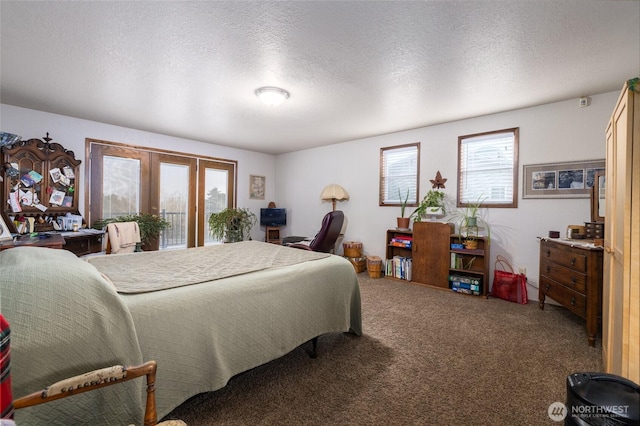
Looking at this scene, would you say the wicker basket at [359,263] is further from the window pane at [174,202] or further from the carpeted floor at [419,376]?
the window pane at [174,202]

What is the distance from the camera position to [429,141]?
4.23 m

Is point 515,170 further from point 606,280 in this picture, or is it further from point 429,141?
A: point 606,280

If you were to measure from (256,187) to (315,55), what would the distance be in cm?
436

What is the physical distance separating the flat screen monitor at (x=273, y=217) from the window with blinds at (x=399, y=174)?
95.9 inches

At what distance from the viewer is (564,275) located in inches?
104

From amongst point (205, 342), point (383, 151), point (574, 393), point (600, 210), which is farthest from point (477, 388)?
point (383, 151)

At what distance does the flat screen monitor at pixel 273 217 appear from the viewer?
605 cm

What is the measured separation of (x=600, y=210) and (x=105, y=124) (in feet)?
21.3

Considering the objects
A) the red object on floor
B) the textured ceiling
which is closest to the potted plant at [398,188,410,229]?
the textured ceiling

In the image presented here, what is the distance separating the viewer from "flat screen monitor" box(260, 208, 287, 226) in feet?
19.9

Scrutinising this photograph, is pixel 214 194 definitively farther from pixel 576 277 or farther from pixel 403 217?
pixel 576 277

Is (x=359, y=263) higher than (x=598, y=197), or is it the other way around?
(x=598, y=197)

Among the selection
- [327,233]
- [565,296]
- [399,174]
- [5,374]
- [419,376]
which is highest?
[399,174]

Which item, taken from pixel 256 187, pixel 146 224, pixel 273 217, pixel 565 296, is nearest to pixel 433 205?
pixel 565 296
